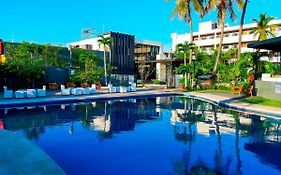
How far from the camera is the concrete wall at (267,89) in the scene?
56.4ft

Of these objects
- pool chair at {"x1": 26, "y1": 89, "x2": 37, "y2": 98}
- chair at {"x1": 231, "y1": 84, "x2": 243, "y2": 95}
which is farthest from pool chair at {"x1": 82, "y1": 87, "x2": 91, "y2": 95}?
chair at {"x1": 231, "y1": 84, "x2": 243, "y2": 95}

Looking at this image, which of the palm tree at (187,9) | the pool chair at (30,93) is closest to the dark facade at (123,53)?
the palm tree at (187,9)

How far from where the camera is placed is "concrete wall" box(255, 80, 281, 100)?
17.2m

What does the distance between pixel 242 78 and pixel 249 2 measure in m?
8.40

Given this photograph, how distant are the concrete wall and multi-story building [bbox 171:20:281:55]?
2277 centimetres

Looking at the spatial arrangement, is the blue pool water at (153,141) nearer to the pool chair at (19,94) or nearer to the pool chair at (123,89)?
the pool chair at (19,94)

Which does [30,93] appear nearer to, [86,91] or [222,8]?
[86,91]

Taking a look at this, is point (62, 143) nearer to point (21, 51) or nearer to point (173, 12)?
point (21, 51)

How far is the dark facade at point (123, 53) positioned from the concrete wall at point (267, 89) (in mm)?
22396

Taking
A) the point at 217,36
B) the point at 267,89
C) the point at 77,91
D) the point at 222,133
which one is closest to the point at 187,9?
the point at 267,89

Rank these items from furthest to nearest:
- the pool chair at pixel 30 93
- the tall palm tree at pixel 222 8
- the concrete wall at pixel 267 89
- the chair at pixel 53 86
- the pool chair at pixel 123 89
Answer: the chair at pixel 53 86 < the tall palm tree at pixel 222 8 < the pool chair at pixel 123 89 < the pool chair at pixel 30 93 < the concrete wall at pixel 267 89

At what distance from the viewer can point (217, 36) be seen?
4816 cm

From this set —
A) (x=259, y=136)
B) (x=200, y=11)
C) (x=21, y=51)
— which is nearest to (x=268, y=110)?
(x=259, y=136)

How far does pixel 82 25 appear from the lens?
45.6 meters
